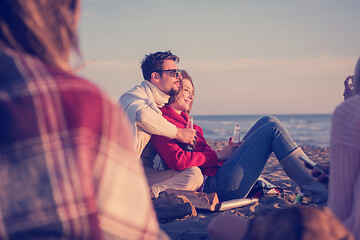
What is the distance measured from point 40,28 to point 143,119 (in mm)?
2971

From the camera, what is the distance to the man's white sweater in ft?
13.6

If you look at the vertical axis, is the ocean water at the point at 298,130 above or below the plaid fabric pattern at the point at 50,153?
below

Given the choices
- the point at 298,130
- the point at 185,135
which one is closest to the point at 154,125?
the point at 185,135

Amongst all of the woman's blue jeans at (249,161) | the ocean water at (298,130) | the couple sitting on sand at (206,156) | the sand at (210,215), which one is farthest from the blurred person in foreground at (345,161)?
the ocean water at (298,130)

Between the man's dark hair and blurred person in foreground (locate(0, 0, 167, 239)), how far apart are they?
4035 mm

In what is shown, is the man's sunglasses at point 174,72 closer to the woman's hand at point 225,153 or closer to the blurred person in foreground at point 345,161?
the woman's hand at point 225,153

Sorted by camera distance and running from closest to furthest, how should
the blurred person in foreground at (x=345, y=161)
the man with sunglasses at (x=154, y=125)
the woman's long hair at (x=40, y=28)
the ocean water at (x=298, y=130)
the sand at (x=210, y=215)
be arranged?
the woman's long hair at (x=40, y=28)
the blurred person in foreground at (x=345, y=161)
the sand at (x=210, y=215)
the man with sunglasses at (x=154, y=125)
the ocean water at (x=298, y=130)

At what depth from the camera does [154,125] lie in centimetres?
417

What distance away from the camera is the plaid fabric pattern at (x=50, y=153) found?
1030 mm

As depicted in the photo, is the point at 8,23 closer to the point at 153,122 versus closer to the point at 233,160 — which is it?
the point at 153,122

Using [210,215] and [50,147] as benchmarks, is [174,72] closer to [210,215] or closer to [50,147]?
[210,215]

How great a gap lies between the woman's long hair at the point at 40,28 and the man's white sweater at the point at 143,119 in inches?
114

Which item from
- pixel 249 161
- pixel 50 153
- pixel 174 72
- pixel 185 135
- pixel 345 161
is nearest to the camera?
pixel 50 153

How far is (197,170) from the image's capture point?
4355mm
